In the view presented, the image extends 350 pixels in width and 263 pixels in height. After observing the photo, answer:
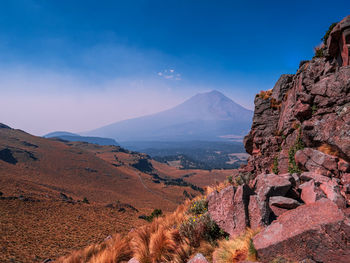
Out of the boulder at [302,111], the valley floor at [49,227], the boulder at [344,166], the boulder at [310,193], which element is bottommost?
the valley floor at [49,227]

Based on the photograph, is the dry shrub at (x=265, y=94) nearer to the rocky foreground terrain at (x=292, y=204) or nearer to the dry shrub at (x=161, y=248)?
the rocky foreground terrain at (x=292, y=204)

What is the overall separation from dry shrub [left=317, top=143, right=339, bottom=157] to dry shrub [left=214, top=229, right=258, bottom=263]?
5.25 metres

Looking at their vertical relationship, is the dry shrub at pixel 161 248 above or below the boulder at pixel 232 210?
below

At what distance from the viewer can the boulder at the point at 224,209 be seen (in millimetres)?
5945

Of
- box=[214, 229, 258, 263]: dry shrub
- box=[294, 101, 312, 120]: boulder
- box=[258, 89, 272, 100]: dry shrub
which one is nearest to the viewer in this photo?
box=[214, 229, 258, 263]: dry shrub

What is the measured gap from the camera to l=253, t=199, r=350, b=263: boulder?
3355 millimetres

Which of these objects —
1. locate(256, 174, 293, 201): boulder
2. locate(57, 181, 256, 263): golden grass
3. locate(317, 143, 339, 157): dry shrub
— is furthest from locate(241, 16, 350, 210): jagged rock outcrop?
locate(57, 181, 256, 263): golden grass

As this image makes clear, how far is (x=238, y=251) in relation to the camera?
4.61 metres

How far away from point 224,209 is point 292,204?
6.67ft

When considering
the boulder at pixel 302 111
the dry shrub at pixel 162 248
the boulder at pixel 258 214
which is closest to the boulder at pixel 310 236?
the boulder at pixel 258 214

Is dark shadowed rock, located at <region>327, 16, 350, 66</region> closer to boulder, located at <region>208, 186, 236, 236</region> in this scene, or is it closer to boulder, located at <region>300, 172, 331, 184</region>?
boulder, located at <region>300, 172, 331, 184</region>

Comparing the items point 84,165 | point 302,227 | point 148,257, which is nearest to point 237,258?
point 302,227

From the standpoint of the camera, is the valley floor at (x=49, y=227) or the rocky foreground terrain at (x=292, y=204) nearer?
the rocky foreground terrain at (x=292, y=204)

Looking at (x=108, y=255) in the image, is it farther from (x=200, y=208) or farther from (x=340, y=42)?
(x=340, y=42)
